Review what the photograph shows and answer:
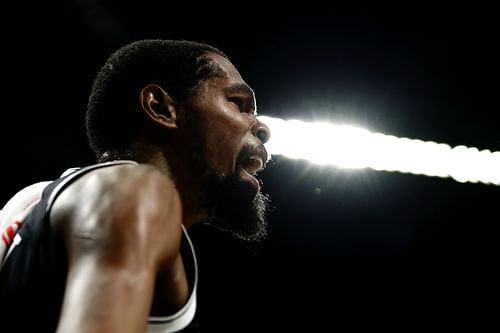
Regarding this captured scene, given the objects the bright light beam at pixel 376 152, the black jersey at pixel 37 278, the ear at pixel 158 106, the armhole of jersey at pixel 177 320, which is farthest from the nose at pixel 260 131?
the bright light beam at pixel 376 152

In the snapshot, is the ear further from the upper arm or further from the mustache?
the upper arm

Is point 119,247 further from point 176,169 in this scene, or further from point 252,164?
point 252,164

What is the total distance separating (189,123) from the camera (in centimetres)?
120

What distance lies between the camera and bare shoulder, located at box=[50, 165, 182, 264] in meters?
0.58

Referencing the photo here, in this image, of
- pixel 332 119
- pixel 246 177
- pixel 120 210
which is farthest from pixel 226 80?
pixel 332 119

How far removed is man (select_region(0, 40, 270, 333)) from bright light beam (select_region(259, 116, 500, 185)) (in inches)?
109

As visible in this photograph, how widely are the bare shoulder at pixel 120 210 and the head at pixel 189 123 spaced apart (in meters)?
0.46

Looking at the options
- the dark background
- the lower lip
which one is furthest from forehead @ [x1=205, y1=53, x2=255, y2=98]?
the dark background

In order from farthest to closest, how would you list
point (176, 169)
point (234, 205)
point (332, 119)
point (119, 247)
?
point (332, 119)
point (234, 205)
point (176, 169)
point (119, 247)

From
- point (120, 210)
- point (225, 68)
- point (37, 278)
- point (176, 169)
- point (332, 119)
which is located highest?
point (332, 119)

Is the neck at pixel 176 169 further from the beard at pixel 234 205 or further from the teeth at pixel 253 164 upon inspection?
the teeth at pixel 253 164

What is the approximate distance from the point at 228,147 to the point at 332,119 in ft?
9.87

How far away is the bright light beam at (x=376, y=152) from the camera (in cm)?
421

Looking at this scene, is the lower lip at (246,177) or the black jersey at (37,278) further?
the lower lip at (246,177)
